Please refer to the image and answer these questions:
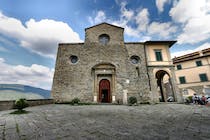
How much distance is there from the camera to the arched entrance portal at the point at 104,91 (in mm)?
13375

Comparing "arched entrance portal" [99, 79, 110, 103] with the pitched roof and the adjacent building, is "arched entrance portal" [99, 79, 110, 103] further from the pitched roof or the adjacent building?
the pitched roof

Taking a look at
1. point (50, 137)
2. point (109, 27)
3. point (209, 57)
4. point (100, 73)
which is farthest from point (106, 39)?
point (209, 57)

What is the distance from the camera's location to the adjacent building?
18125mm

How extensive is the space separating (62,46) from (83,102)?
27.2 feet

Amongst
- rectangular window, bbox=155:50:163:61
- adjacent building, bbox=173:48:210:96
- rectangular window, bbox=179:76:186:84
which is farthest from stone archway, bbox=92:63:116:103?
adjacent building, bbox=173:48:210:96

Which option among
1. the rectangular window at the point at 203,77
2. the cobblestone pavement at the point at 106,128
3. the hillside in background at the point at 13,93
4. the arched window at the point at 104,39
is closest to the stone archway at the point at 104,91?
the arched window at the point at 104,39

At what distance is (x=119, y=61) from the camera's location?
45.4 feet

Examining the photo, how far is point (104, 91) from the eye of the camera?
13719mm

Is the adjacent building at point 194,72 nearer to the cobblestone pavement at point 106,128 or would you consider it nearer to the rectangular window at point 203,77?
the rectangular window at point 203,77

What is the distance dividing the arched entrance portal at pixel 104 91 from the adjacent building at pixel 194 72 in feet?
53.6

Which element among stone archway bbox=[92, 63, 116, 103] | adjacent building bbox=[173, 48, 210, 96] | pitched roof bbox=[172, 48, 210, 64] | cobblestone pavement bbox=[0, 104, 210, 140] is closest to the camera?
cobblestone pavement bbox=[0, 104, 210, 140]

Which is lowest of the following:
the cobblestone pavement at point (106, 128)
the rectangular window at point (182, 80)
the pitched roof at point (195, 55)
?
the cobblestone pavement at point (106, 128)

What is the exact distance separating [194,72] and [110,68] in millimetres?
16937

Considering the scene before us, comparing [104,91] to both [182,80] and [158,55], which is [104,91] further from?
[182,80]
